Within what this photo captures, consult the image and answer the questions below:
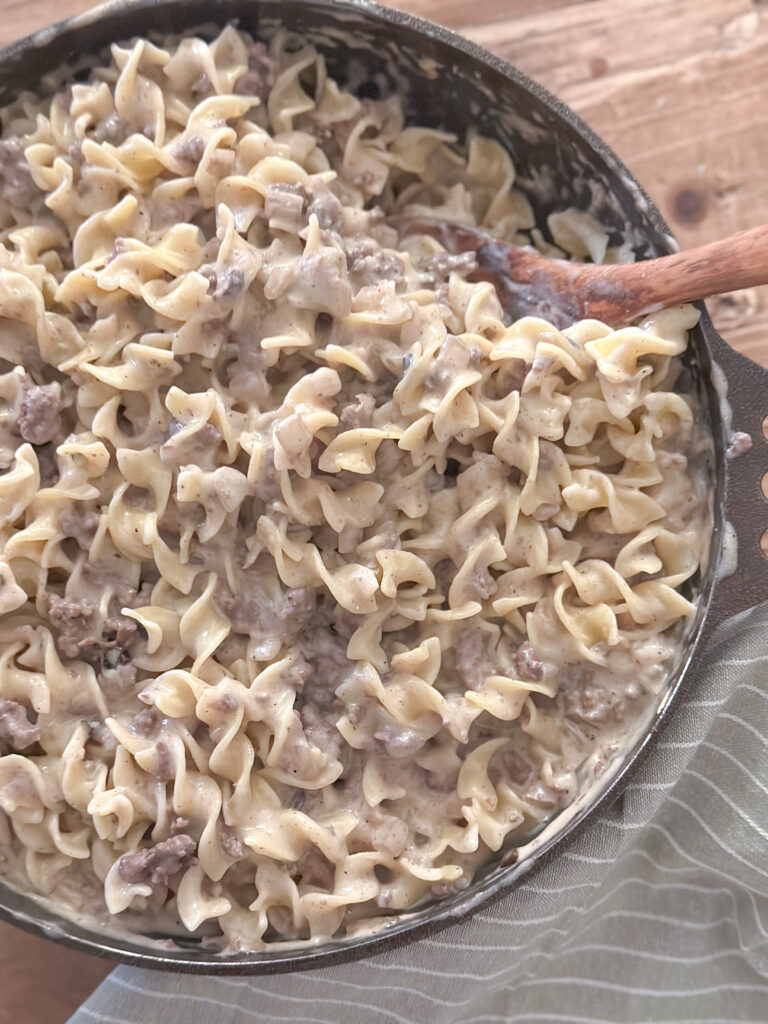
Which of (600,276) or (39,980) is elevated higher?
(600,276)

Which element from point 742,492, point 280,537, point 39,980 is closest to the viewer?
point 280,537

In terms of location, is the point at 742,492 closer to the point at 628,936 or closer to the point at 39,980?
the point at 628,936

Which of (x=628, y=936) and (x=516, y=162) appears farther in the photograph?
(x=516, y=162)

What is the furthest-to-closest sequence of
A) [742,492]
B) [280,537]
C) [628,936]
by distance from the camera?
[628,936] → [742,492] → [280,537]

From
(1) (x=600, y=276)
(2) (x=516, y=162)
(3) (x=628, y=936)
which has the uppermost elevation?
(2) (x=516, y=162)

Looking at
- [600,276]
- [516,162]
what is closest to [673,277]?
[600,276]

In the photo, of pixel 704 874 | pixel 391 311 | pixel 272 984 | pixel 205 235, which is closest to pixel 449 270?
pixel 391 311

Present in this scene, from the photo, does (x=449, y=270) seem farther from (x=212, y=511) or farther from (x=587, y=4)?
(x=587, y=4)

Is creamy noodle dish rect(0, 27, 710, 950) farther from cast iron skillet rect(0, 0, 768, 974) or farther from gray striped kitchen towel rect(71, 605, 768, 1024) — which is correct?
gray striped kitchen towel rect(71, 605, 768, 1024)
